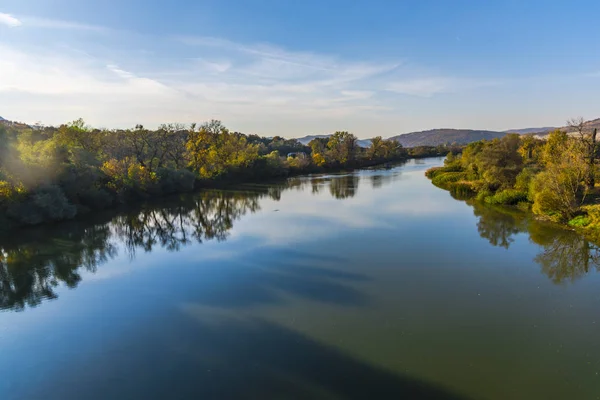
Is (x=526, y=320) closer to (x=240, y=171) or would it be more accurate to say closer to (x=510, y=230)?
(x=510, y=230)

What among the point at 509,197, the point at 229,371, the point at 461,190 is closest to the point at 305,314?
the point at 229,371

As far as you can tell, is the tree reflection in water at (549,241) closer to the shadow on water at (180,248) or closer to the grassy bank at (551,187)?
the shadow on water at (180,248)

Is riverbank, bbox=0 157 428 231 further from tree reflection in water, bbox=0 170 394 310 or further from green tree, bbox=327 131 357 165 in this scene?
green tree, bbox=327 131 357 165

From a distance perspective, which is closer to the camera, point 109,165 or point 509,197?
point 509,197

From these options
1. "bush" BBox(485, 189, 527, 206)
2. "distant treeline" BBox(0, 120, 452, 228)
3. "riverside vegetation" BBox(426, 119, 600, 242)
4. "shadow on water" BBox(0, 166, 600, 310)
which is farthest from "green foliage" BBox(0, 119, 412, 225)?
"bush" BBox(485, 189, 527, 206)

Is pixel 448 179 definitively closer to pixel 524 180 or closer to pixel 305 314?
pixel 524 180
